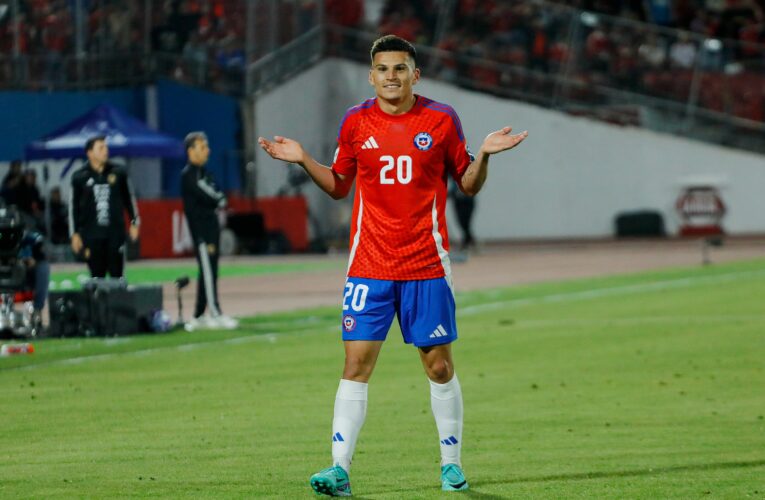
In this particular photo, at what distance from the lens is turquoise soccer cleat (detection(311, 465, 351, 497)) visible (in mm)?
7500

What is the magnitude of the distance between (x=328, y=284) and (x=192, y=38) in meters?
13.3

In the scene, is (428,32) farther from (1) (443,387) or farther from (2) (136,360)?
(1) (443,387)

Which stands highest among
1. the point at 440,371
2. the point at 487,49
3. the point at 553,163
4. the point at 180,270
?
the point at 487,49

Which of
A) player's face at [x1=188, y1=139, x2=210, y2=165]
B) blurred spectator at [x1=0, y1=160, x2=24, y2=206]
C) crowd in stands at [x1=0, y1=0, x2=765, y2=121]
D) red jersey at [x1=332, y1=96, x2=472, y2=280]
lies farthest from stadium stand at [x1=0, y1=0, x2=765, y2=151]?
red jersey at [x1=332, y1=96, x2=472, y2=280]

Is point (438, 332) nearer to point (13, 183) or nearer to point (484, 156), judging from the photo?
point (484, 156)

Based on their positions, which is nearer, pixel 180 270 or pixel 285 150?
pixel 285 150

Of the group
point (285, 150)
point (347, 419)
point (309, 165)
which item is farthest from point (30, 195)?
point (347, 419)

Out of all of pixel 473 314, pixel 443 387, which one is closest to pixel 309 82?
pixel 473 314

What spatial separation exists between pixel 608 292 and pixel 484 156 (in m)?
16.8

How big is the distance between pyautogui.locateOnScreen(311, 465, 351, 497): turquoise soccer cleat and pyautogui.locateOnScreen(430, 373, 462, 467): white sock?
529 mm

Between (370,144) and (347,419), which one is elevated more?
(370,144)

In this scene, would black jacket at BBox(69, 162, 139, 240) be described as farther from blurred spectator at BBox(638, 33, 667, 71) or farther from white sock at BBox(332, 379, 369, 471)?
blurred spectator at BBox(638, 33, 667, 71)

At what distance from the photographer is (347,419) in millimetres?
7672

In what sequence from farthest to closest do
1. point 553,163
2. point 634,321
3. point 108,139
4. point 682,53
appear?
point 553,163, point 682,53, point 108,139, point 634,321
